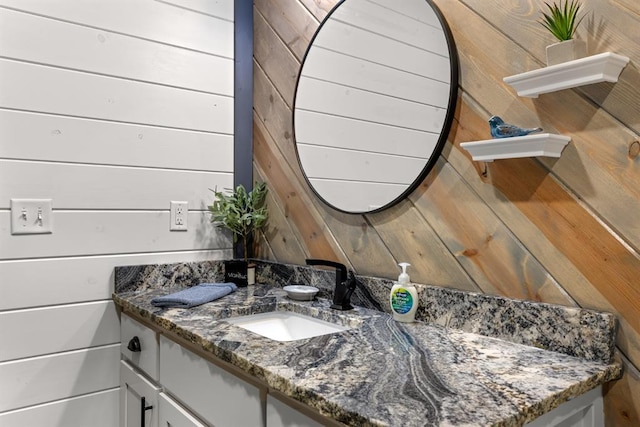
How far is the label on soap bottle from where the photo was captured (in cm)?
126

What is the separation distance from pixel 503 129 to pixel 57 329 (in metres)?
1.62

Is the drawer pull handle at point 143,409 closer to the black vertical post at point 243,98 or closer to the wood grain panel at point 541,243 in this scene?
the black vertical post at point 243,98

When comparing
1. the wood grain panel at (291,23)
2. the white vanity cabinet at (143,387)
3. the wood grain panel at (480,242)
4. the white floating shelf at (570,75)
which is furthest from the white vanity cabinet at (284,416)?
the wood grain panel at (291,23)

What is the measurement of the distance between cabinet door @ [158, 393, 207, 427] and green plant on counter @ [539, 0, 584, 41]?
4.11 ft

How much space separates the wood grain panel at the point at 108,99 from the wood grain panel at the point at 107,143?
0.03m

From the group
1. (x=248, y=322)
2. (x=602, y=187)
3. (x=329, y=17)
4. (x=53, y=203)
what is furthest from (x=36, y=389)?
(x=602, y=187)

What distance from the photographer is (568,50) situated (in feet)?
3.21

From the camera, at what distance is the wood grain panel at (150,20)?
1.64 meters

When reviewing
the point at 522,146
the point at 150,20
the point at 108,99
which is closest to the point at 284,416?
the point at 522,146

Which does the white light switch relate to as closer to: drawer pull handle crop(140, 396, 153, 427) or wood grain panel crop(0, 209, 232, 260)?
wood grain panel crop(0, 209, 232, 260)

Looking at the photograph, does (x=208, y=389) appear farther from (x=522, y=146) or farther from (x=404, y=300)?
(x=522, y=146)

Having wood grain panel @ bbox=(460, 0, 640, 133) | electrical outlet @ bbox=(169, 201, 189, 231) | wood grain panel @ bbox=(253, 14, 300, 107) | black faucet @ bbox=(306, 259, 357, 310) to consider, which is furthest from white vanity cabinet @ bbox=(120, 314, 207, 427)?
wood grain panel @ bbox=(460, 0, 640, 133)

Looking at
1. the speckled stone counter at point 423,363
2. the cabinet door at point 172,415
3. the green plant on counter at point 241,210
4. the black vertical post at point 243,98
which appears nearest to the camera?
the speckled stone counter at point 423,363

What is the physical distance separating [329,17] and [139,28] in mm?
773
